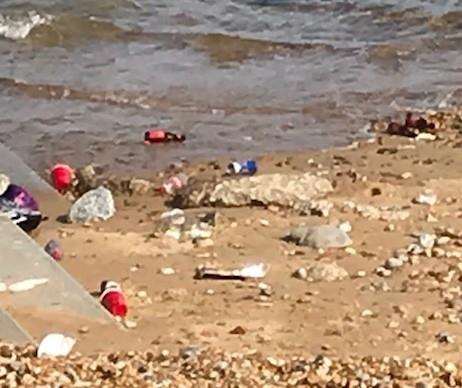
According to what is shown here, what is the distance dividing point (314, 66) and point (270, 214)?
504 cm

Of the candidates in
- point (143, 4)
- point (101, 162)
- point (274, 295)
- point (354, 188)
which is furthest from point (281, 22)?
point (274, 295)

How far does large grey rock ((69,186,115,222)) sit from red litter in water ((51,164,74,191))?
65 cm

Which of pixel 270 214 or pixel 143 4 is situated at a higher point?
pixel 270 214

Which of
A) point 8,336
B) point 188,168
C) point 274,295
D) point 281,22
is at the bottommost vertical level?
point 281,22

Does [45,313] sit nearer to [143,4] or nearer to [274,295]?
[274,295]

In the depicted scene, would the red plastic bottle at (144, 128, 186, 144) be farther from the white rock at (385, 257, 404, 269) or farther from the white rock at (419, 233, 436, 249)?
the white rock at (385, 257, 404, 269)

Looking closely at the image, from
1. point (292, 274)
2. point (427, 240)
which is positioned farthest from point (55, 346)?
point (427, 240)

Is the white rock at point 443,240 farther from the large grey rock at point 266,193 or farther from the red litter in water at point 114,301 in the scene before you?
the red litter in water at point 114,301

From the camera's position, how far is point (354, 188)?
25.1 ft

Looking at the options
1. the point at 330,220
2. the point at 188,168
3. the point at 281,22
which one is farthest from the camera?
the point at 281,22

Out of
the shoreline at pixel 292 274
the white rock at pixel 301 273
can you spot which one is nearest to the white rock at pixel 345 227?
the shoreline at pixel 292 274

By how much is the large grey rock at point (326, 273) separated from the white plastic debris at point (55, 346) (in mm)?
1336

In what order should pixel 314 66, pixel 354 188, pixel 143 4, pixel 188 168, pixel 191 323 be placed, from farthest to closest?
pixel 143 4, pixel 314 66, pixel 188 168, pixel 354 188, pixel 191 323

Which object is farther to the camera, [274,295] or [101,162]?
[101,162]
